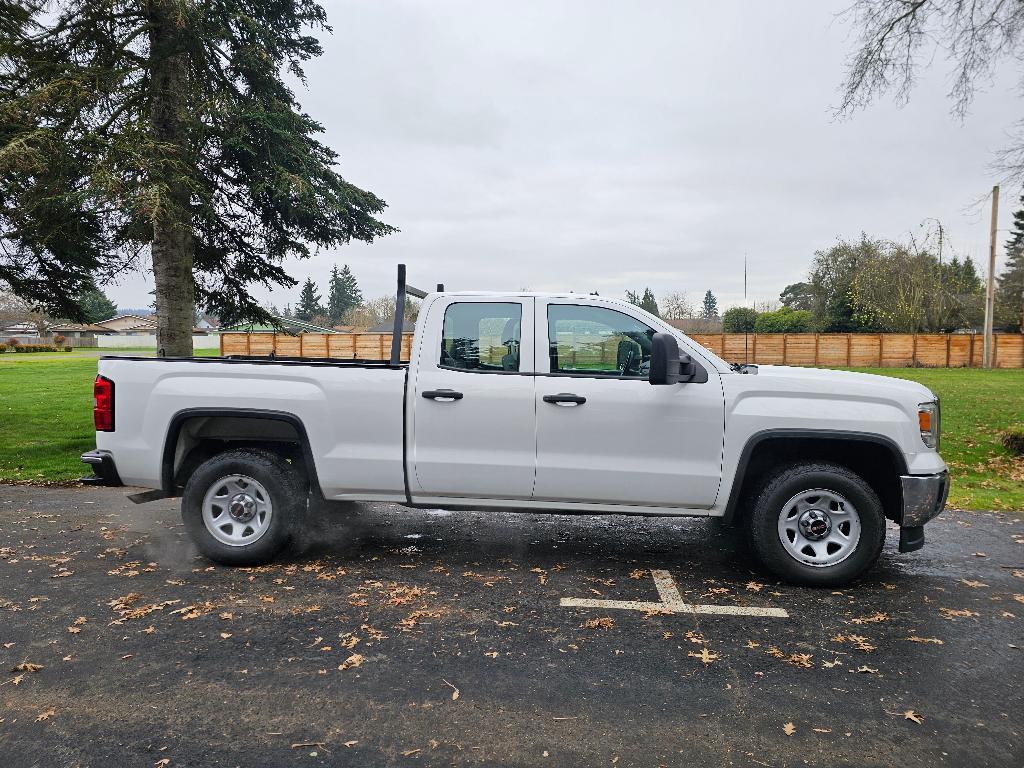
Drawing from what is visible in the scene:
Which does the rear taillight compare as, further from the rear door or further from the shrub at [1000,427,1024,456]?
the shrub at [1000,427,1024,456]

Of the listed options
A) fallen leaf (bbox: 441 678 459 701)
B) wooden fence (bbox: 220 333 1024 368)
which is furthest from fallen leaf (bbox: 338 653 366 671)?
wooden fence (bbox: 220 333 1024 368)

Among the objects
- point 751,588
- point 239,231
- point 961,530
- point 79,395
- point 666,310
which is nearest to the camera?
point 751,588

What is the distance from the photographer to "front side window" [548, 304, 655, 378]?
483 centimetres

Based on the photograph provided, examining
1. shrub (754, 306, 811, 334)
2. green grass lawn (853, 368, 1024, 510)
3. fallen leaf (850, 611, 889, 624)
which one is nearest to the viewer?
fallen leaf (850, 611, 889, 624)

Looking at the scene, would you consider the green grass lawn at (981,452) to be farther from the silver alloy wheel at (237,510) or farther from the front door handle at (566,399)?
the silver alloy wheel at (237,510)

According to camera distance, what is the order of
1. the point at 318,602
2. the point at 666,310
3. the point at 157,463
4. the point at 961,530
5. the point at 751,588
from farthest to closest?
1. the point at 666,310
2. the point at 961,530
3. the point at 157,463
4. the point at 751,588
5. the point at 318,602

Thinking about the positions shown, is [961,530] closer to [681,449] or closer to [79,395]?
[681,449]

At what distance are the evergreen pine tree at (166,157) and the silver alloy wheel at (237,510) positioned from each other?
537 centimetres

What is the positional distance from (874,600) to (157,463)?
16.9 feet

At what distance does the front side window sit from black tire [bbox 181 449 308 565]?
7.19ft

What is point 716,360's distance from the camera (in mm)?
4801

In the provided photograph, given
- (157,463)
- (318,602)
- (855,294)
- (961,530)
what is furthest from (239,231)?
(855,294)

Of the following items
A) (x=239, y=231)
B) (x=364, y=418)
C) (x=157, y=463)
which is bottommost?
(x=157, y=463)

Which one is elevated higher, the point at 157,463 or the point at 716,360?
the point at 716,360
